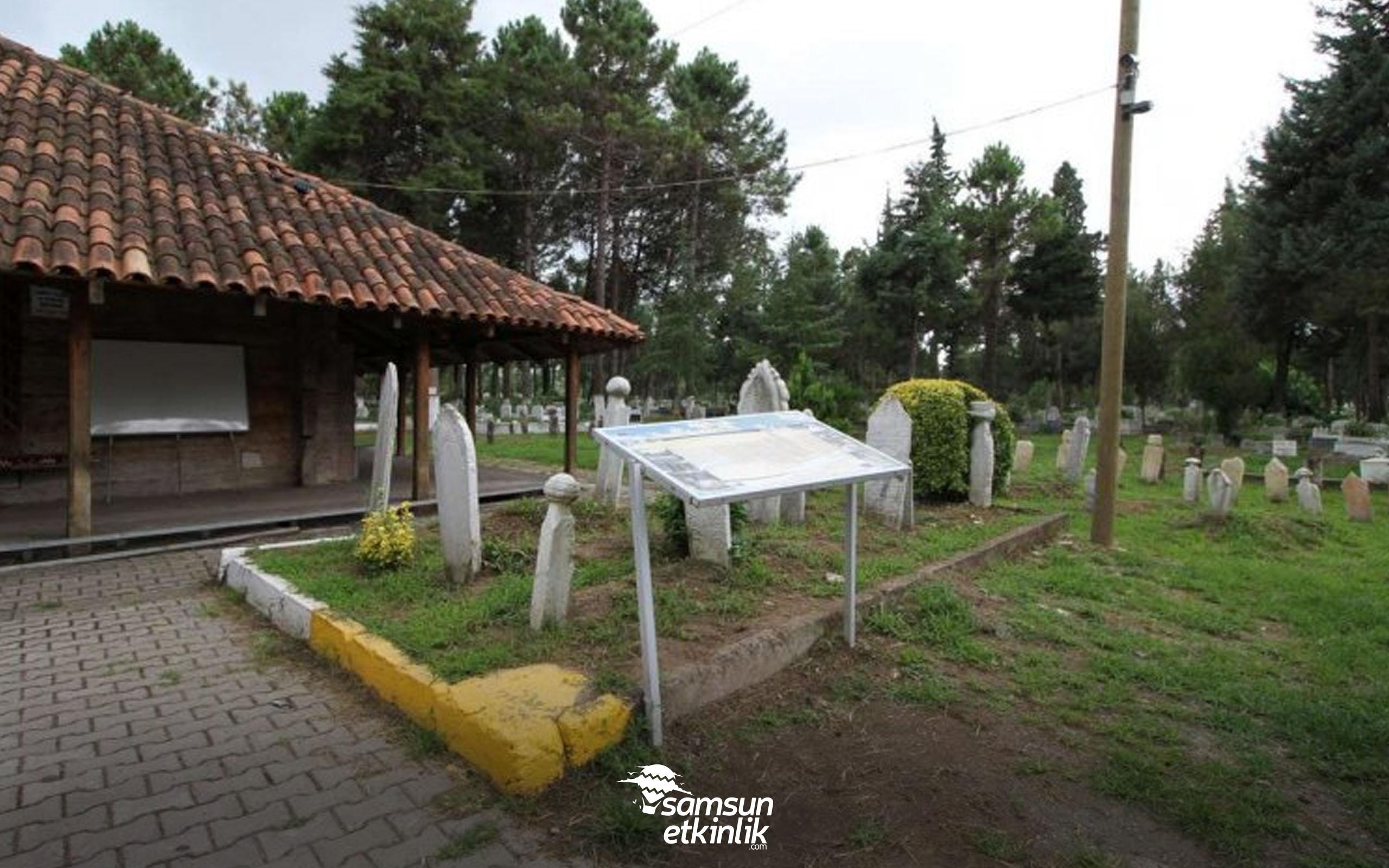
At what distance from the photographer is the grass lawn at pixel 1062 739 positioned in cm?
262

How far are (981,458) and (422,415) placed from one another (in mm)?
6689

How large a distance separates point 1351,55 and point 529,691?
98.6 feet

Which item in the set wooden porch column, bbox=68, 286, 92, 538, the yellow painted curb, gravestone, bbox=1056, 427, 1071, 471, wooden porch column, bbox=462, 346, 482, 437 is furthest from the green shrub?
wooden porch column, bbox=68, 286, 92, 538

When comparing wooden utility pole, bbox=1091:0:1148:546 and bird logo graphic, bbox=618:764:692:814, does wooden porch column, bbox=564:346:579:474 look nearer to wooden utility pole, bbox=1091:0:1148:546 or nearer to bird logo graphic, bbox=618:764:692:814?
wooden utility pole, bbox=1091:0:1148:546

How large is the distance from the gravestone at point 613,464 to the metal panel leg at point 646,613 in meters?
4.58

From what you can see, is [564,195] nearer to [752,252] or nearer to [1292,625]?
[752,252]

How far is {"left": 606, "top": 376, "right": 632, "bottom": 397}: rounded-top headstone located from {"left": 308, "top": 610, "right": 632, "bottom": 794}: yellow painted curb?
4.34m

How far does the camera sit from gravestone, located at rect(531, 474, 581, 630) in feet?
13.0

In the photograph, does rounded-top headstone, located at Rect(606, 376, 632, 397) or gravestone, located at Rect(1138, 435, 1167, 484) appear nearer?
rounded-top headstone, located at Rect(606, 376, 632, 397)

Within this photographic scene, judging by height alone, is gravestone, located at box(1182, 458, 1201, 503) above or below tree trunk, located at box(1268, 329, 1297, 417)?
below

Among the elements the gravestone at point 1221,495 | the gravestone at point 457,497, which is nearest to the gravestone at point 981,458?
the gravestone at point 1221,495

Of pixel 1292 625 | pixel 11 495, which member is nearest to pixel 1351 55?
pixel 1292 625

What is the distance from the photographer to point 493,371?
4919cm

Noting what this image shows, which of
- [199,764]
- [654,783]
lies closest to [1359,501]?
[654,783]
